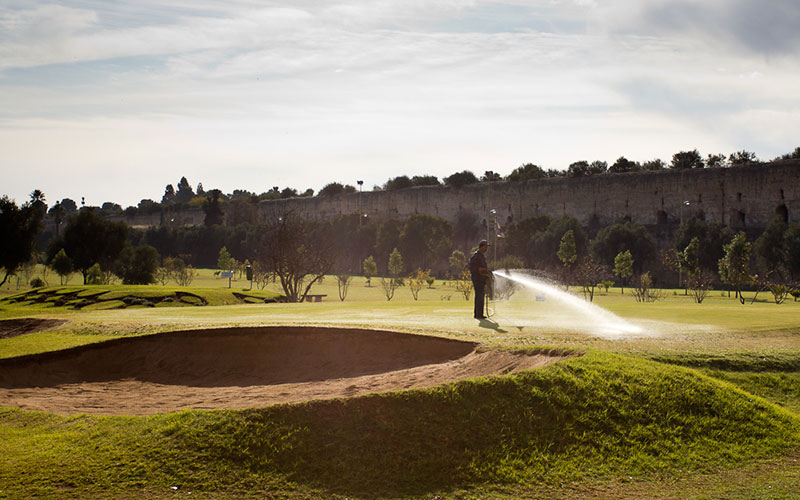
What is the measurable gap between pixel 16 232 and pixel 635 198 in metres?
43.6

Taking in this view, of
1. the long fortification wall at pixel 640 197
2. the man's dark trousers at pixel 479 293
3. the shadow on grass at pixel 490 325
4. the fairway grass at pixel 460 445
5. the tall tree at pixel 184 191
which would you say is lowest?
the fairway grass at pixel 460 445

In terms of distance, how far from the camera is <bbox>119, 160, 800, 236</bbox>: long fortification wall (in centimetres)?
4788

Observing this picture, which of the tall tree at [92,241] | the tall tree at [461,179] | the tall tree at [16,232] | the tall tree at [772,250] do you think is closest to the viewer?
the tall tree at [16,232]

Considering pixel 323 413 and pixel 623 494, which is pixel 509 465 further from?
pixel 323 413

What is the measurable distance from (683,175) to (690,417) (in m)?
49.4

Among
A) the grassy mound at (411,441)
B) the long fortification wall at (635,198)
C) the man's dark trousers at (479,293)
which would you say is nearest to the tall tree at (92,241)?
the long fortification wall at (635,198)

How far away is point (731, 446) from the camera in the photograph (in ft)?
18.7

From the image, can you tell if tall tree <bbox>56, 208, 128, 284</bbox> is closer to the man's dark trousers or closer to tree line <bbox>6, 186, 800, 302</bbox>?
tree line <bbox>6, 186, 800, 302</bbox>

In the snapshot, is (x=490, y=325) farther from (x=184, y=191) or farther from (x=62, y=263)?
(x=184, y=191)

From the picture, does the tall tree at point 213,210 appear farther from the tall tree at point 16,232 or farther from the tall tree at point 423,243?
the tall tree at point 16,232

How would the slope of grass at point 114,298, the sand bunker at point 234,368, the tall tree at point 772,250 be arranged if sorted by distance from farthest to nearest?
the tall tree at point 772,250 < the slope of grass at point 114,298 < the sand bunker at point 234,368

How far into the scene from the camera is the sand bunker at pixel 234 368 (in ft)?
21.6

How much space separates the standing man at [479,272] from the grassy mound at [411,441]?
3.50m

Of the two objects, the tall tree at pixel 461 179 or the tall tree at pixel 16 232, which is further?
the tall tree at pixel 461 179
